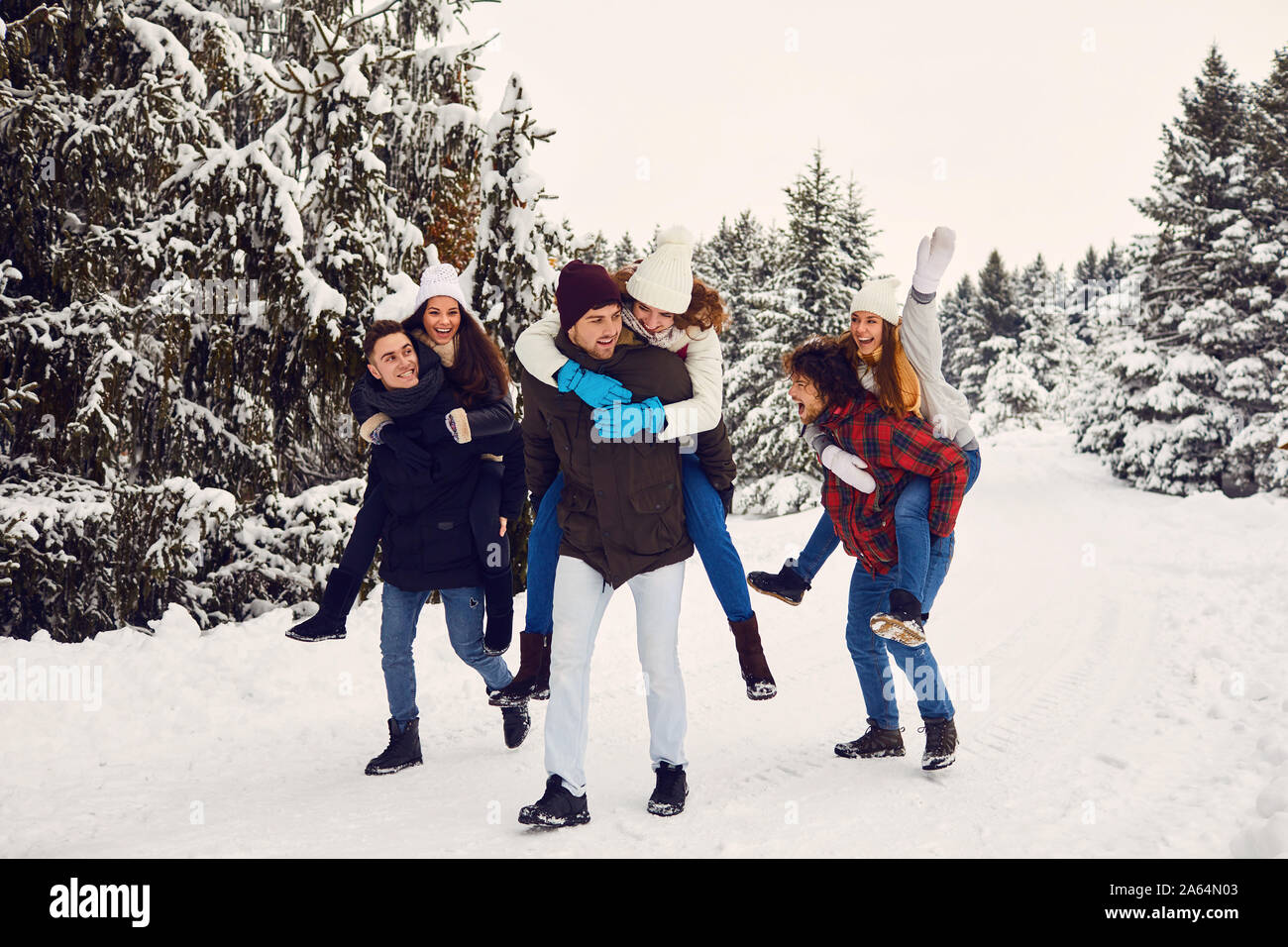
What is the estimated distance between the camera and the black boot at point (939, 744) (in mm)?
4438

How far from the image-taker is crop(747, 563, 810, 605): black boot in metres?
4.67

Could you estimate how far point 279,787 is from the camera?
15.2ft

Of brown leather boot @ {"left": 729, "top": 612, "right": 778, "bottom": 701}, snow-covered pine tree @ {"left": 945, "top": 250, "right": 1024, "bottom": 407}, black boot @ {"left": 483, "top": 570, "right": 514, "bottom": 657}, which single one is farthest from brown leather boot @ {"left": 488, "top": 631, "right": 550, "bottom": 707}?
snow-covered pine tree @ {"left": 945, "top": 250, "right": 1024, "bottom": 407}

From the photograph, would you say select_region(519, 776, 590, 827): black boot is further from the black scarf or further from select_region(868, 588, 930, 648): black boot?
the black scarf

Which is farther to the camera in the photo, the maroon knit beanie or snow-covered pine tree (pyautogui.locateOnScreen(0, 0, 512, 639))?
snow-covered pine tree (pyautogui.locateOnScreen(0, 0, 512, 639))

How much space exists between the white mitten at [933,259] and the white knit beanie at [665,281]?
3.87ft

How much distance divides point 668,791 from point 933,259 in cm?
273

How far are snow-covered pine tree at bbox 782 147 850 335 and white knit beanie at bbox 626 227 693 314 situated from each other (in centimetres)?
2180

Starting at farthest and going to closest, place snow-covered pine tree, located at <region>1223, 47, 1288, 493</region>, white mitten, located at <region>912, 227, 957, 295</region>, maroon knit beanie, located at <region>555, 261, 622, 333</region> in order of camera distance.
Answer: snow-covered pine tree, located at <region>1223, 47, 1288, 493</region> < white mitten, located at <region>912, 227, 957, 295</region> < maroon knit beanie, located at <region>555, 261, 622, 333</region>

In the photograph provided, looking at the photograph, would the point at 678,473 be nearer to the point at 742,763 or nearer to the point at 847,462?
the point at 847,462

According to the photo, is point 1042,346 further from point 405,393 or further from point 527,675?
point 527,675

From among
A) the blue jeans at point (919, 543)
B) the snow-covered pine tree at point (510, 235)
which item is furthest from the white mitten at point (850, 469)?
the snow-covered pine tree at point (510, 235)

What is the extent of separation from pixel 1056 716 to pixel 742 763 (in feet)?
6.75

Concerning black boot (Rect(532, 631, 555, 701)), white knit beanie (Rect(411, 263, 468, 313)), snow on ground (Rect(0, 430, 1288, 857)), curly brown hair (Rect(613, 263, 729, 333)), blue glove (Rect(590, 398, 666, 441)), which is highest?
white knit beanie (Rect(411, 263, 468, 313))
